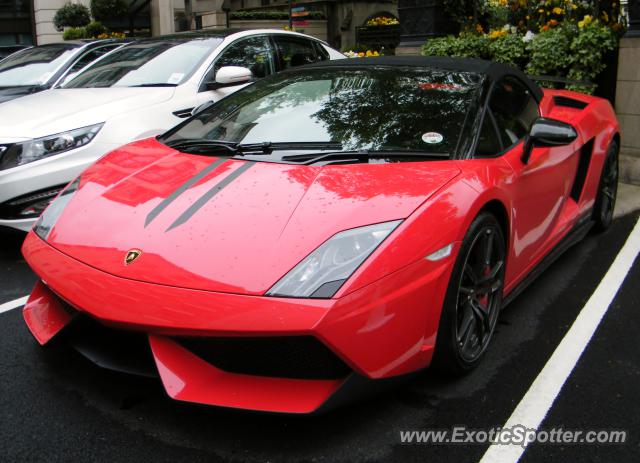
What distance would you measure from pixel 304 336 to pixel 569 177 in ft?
7.81

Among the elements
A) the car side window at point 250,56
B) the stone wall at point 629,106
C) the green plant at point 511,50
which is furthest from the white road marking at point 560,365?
the green plant at point 511,50

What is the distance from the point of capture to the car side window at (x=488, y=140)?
299 centimetres

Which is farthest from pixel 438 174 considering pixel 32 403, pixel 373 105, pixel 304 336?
pixel 32 403

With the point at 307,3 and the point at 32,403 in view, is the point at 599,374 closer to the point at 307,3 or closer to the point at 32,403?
the point at 32,403

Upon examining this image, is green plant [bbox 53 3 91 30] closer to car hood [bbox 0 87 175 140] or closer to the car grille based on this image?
car hood [bbox 0 87 175 140]

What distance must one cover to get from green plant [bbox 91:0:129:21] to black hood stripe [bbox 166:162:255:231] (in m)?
18.5

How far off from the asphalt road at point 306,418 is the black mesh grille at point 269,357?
150 millimetres

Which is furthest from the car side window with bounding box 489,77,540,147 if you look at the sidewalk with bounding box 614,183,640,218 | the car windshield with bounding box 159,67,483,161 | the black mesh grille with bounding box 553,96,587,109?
the sidewalk with bounding box 614,183,640,218

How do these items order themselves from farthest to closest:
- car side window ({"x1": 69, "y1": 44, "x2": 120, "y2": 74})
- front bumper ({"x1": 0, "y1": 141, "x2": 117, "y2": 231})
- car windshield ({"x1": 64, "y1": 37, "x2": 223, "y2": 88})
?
car side window ({"x1": 69, "y1": 44, "x2": 120, "y2": 74}) → car windshield ({"x1": 64, "y1": 37, "x2": 223, "y2": 88}) → front bumper ({"x1": 0, "y1": 141, "x2": 117, "y2": 231})

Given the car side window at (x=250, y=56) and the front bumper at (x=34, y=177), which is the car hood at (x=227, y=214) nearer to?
the front bumper at (x=34, y=177)

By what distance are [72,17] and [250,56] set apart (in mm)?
15618

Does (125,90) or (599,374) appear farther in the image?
(125,90)

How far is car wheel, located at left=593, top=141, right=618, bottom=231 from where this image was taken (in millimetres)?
4629

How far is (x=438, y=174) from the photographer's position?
2686mm
